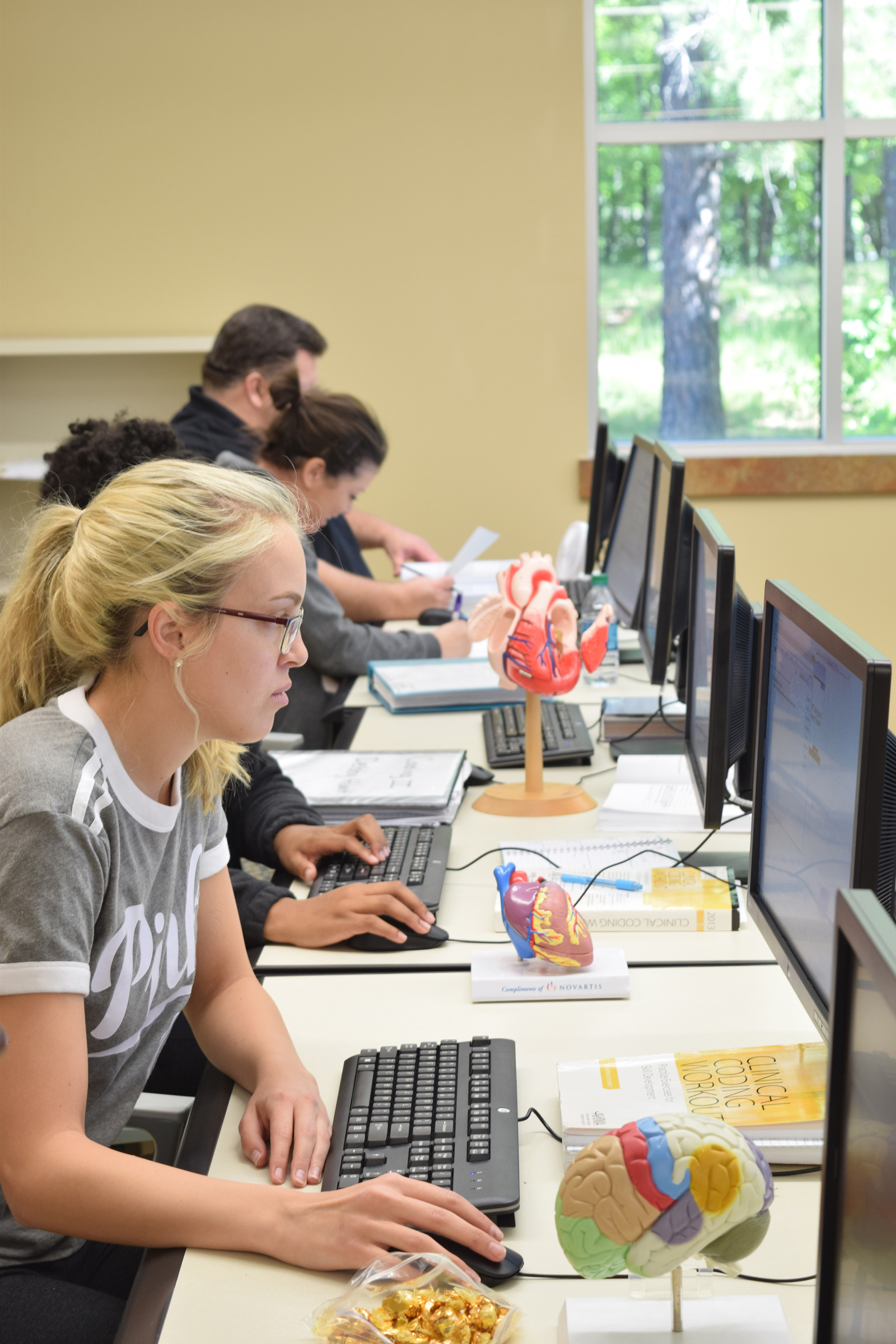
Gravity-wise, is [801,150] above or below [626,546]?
above

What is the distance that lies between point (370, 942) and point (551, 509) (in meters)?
3.22

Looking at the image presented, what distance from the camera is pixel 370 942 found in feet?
4.64

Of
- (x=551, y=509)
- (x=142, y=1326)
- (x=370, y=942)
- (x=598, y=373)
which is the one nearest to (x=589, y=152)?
(x=598, y=373)

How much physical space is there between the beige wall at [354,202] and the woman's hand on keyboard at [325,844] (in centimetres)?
293

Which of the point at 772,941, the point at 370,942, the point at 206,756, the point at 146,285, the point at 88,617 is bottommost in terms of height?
the point at 370,942

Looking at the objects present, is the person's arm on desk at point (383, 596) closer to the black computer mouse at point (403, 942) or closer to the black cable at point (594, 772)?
the black cable at point (594, 772)

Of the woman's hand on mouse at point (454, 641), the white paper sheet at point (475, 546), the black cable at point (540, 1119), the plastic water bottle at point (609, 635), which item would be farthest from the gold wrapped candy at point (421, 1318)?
the white paper sheet at point (475, 546)

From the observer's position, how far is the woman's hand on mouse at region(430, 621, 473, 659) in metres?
2.89

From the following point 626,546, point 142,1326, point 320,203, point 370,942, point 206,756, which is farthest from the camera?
point 320,203

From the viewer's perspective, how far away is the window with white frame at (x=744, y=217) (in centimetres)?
432

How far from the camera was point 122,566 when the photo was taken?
1.06 metres

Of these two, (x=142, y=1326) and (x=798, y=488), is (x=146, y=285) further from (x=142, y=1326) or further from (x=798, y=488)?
(x=142, y=1326)

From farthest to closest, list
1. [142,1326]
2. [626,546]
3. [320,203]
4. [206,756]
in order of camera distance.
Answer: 1. [320,203]
2. [626,546]
3. [206,756]
4. [142,1326]

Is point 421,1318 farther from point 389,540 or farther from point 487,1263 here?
point 389,540
